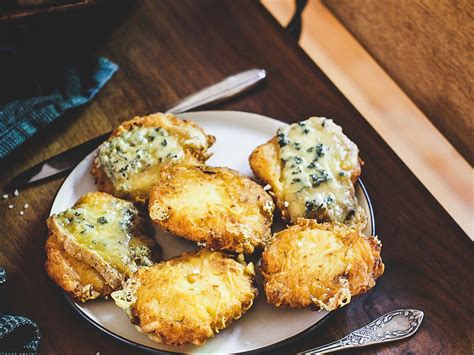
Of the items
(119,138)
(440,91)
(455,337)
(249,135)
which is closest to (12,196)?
(119,138)

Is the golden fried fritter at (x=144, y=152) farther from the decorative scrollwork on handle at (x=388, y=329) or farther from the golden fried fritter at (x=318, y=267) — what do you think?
the decorative scrollwork on handle at (x=388, y=329)

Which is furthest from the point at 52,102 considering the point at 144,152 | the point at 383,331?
the point at 383,331

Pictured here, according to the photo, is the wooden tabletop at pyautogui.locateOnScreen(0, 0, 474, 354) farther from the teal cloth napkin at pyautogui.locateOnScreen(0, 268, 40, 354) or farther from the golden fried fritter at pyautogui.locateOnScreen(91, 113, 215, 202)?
the golden fried fritter at pyautogui.locateOnScreen(91, 113, 215, 202)

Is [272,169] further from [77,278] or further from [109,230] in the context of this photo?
[77,278]

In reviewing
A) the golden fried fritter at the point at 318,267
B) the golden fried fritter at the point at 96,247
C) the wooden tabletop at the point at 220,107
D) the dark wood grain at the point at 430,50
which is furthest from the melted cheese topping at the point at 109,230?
the dark wood grain at the point at 430,50

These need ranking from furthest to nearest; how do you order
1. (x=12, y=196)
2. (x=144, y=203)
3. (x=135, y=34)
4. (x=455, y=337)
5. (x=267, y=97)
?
(x=135, y=34) < (x=267, y=97) < (x=12, y=196) < (x=144, y=203) < (x=455, y=337)

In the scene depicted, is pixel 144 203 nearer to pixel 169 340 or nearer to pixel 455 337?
pixel 169 340
